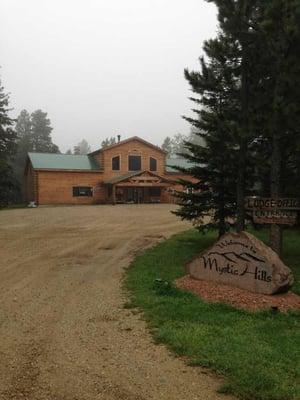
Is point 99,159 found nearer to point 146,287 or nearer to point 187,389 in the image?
point 146,287

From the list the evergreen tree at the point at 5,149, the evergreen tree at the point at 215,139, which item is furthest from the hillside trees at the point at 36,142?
the evergreen tree at the point at 215,139

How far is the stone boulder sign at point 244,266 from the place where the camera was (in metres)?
9.62

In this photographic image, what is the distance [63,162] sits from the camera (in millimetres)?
46219

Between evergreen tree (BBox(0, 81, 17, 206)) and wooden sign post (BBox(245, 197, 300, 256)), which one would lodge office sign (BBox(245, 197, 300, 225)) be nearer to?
Result: wooden sign post (BBox(245, 197, 300, 256))

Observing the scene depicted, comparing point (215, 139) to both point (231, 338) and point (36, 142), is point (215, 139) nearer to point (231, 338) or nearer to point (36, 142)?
point (231, 338)

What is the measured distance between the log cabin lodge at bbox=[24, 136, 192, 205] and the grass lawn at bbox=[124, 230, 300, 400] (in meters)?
33.8

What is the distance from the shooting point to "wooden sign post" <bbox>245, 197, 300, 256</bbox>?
1117 centimetres

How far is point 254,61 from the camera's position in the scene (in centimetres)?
1310

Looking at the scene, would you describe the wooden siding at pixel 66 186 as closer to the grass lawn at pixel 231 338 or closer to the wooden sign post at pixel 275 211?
the grass lawn at pixel 231 338

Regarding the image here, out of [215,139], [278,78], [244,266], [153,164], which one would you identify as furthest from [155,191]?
[244,266]

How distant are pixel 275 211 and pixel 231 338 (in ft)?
16.8

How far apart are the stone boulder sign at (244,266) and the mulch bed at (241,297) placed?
0.19m

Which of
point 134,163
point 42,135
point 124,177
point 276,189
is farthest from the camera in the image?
point 42,135

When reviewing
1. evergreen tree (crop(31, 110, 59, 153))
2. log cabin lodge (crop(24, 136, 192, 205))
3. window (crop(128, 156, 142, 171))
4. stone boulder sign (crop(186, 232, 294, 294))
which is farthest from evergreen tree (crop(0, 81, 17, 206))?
stone boulder sign (crop(186, 232, 294, 294))
